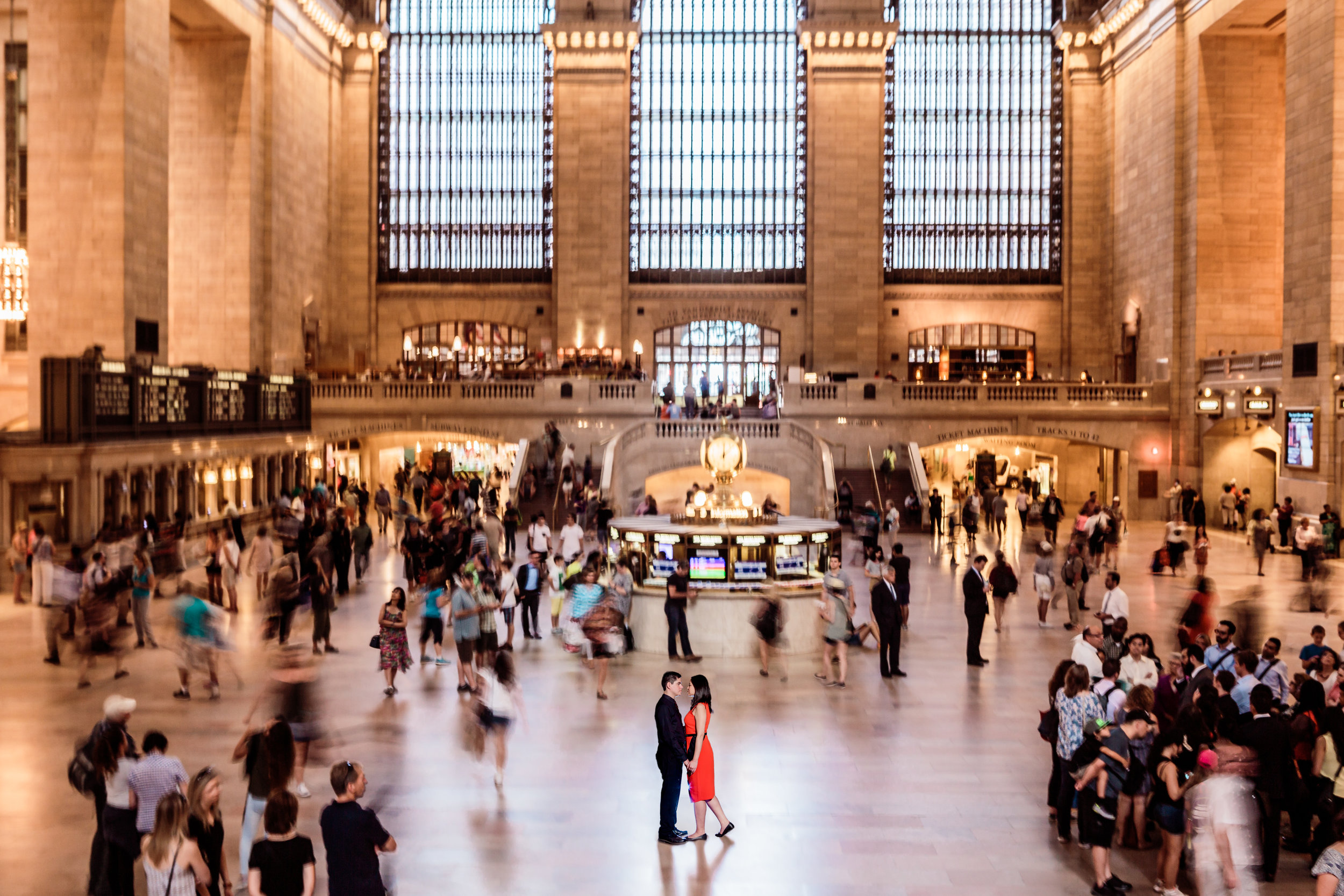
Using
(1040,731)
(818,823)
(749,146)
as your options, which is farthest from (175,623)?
(749,146)

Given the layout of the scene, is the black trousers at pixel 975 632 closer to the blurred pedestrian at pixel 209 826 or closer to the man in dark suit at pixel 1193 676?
the man in dark suit at pixel 1193 676

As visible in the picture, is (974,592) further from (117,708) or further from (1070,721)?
(117,708)

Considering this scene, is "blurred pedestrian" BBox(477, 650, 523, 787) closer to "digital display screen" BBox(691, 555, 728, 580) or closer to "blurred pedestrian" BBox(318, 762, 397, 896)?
"blurred pedestrian" BBox(318, 762, 397, 896)

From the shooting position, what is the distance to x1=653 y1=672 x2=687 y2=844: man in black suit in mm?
7883

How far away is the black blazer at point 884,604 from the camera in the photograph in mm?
12617

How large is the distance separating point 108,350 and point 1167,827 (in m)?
24.8

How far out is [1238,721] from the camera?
7.83 m

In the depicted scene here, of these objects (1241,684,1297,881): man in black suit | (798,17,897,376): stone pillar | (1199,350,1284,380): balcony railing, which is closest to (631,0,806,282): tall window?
(798,17,897,376): stone pillar

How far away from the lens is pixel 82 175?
85.9 ft

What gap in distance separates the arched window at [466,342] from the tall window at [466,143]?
1841 millimetres

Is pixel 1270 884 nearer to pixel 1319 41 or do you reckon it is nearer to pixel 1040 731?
pixel 1040 731

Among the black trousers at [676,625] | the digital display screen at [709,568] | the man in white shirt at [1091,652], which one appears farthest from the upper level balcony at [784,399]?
the man in white shirt at [1091,652]

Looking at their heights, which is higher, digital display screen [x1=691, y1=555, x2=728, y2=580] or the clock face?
the clock face

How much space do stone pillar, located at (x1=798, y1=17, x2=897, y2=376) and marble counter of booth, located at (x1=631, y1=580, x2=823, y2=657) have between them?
2886 centimetres
